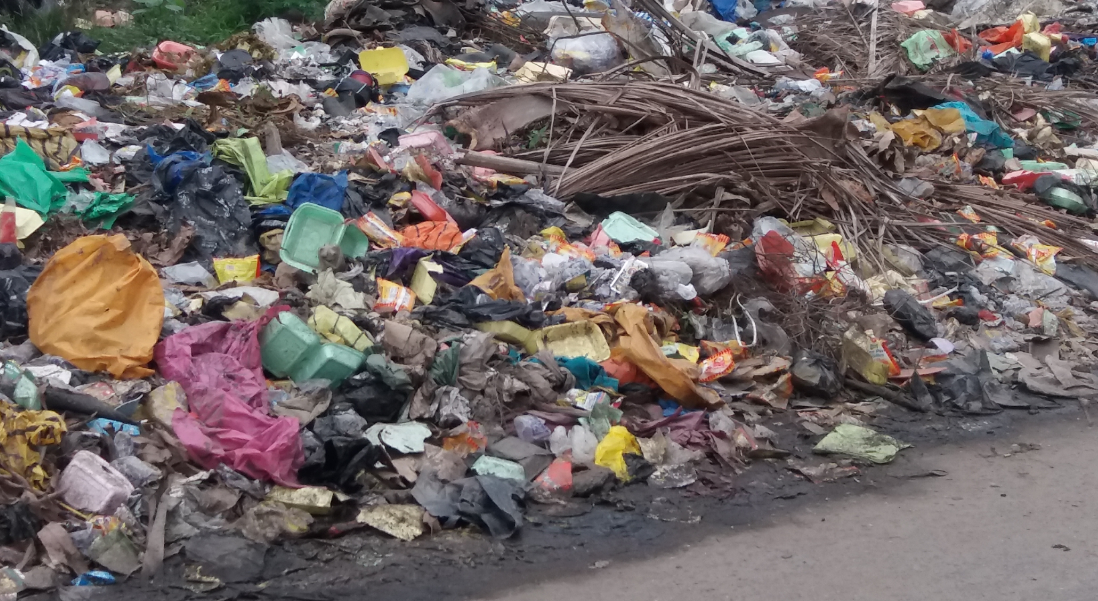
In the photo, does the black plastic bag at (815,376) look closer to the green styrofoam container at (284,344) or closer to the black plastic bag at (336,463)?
the black plastic bag at (336,463)

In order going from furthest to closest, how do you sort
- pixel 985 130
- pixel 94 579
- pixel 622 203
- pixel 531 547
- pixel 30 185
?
pixel 985 130, pixel 622 203, pixel 30 185, pixel 531 547, pixel 94 579

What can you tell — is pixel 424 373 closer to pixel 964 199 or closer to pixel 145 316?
pixel 145 316

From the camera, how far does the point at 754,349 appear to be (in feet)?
15.6

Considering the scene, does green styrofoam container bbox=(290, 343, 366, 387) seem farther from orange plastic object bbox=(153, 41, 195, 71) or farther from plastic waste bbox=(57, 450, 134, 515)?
orange plastic object bbox=(153, 41, 195, 71)

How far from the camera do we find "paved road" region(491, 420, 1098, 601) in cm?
317

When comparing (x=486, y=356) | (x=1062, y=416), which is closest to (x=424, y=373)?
(x=486, y=356)

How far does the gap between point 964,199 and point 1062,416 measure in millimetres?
2377

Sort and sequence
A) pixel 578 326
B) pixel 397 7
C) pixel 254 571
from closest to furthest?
pixel 254 571
pixel 578 326
pixel 397 7

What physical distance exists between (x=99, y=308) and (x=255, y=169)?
172 cm

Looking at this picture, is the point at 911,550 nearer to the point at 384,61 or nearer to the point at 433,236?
the point at 433,236

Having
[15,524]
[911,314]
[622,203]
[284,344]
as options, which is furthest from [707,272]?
[15,524]

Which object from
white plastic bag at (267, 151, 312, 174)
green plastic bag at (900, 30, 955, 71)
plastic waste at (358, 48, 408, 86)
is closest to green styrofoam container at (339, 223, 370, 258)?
white plastic bag at (267, 151, 312, 174)

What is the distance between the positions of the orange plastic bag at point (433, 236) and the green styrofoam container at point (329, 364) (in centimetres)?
123

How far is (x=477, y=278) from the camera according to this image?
15.4 ft
